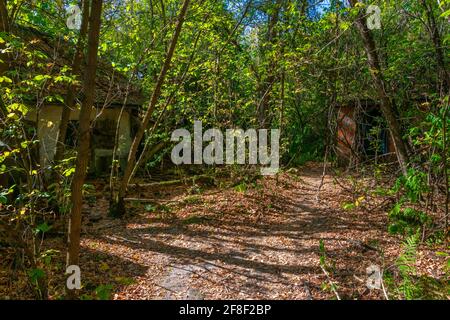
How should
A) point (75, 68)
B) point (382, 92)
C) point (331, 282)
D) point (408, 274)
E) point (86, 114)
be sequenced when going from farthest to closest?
point (382, 92)
point (75, 68)
point (408, 274)
point (331, 282)
point (86, 114)

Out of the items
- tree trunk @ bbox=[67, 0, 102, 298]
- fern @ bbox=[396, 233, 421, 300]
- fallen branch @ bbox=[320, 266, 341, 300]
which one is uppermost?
tree trunk @ bbox=[67, 0, 102, 298]

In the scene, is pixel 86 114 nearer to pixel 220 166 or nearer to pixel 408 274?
pixel 408 274

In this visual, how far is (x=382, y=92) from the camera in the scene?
731 centimetres

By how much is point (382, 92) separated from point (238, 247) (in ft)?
13.5

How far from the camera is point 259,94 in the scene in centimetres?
1120

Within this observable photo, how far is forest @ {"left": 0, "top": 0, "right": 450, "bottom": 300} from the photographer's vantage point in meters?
4.62

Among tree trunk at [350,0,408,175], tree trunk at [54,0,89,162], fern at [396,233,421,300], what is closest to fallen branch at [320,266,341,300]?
fern at [396,233,421,300]

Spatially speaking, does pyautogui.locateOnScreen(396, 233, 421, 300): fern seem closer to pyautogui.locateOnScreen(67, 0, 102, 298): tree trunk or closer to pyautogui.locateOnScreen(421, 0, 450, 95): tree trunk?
pyautogui.locateOnScreen(421, 0, 450, 95): tree trunk

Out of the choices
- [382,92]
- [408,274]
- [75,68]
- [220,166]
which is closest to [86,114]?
[75,68]

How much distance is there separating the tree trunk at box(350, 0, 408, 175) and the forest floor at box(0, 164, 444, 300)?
1.37m
